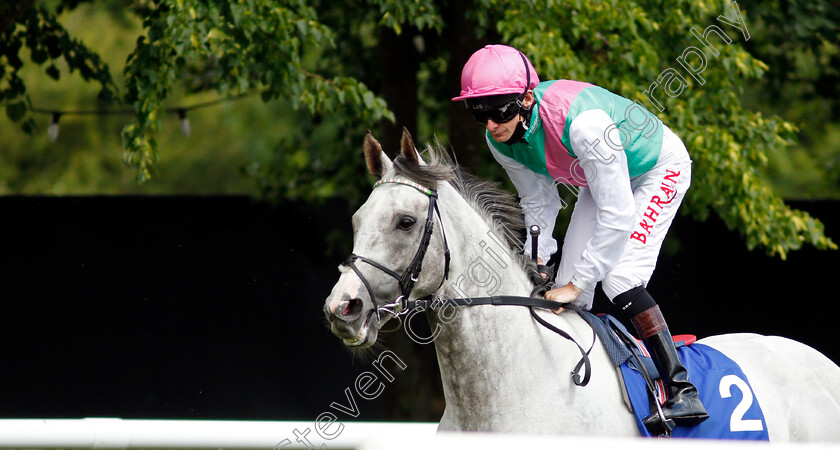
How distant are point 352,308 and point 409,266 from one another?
26 centimetres

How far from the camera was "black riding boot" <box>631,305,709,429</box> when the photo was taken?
3.11m

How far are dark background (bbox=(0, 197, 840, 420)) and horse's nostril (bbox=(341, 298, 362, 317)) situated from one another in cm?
447

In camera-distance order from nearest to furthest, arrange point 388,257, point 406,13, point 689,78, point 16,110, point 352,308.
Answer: point 352,308 → point 388,257 → point 406,13 → point 689,78 → point 16,110

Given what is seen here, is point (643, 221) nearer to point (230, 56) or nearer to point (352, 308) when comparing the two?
point (352, 308)

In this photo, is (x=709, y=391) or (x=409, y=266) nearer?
(x=409, y=266)

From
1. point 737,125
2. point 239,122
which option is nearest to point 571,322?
point 737,125

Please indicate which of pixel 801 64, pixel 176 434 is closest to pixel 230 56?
pixel 176 434

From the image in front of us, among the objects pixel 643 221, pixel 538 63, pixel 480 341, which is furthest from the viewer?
pixel 538 63

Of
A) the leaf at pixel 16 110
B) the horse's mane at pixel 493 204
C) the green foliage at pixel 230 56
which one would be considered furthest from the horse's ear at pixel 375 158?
the leaf at pixel 16 110

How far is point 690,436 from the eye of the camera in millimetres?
3152

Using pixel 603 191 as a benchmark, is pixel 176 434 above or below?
below

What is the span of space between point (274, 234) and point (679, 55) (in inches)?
142

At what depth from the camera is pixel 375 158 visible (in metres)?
3.15

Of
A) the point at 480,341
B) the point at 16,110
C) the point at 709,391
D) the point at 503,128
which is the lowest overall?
the point at 16,110
